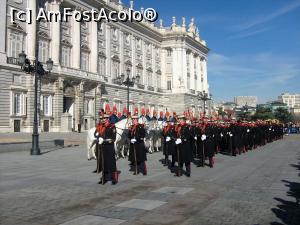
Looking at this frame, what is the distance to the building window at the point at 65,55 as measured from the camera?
45562mm

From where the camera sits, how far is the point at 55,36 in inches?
1718

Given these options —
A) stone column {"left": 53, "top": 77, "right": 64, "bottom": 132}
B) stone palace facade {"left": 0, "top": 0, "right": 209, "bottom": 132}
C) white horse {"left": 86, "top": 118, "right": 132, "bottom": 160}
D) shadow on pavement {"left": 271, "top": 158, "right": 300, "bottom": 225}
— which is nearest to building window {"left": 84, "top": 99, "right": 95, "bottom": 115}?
stone palace facade {"left": 0, "top": 0, "right": 209, "bottom": 132}

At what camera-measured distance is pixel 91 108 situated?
163 ft

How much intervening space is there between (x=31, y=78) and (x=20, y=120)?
4.36 m

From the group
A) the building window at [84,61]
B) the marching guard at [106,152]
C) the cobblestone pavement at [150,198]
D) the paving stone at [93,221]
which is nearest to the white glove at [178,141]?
the cobblestone pavement at [150,198]

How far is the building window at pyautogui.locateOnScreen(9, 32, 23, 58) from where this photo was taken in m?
37.8

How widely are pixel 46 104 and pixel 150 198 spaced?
34854 millimetres

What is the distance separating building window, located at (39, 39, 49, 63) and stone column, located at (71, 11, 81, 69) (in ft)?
15.7

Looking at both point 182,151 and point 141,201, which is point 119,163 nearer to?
point 182,151

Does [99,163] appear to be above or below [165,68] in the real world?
below

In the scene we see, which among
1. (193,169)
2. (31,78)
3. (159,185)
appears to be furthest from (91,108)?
(159,185)

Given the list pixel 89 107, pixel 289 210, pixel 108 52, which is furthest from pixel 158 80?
pixel 289 210

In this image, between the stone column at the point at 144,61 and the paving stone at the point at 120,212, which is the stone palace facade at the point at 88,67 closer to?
the stone column at the point at 144,61

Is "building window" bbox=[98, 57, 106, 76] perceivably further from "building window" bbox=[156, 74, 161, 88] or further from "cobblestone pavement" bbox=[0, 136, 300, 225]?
"cobblestone pavement" bbox=[0, 136, 300, 225]
